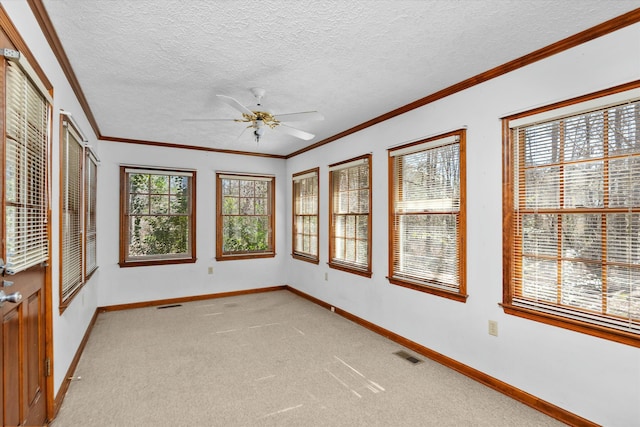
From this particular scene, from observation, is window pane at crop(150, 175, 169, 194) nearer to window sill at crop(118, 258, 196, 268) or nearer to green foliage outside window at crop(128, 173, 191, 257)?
green foliage outside window at crop(128, 173, 191, 257)

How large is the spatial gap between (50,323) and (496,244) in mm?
3363

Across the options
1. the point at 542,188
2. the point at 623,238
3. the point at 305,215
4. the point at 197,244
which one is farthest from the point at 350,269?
the point at 623,238

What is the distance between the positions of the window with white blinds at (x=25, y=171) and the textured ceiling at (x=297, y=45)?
0.62 m

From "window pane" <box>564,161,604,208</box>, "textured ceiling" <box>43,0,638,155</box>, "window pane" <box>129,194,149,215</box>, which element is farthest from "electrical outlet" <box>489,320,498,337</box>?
"window pane" <box>129,194,149,215</box>

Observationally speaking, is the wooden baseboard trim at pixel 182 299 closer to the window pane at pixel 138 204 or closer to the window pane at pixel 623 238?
the window pane at pixel 138 204

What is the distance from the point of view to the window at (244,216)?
5.88m

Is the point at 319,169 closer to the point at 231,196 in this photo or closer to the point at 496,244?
the point at 231,196

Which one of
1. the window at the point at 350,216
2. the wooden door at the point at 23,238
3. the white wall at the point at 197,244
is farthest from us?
the white wall at the point at 197,244

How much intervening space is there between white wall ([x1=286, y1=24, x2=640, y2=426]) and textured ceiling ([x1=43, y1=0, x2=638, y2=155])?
223 mm

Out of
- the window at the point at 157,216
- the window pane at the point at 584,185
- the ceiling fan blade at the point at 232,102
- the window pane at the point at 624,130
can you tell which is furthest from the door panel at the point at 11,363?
the window at the point at 157,216

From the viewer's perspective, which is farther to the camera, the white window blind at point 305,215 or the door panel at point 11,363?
the white window blind at point 305,215

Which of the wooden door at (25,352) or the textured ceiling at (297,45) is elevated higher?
the textured ceiling at (297,45)

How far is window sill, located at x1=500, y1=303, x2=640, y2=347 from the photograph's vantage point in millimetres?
2033

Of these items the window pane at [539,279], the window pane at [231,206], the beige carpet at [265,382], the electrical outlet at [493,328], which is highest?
the window pane at [231,206]
